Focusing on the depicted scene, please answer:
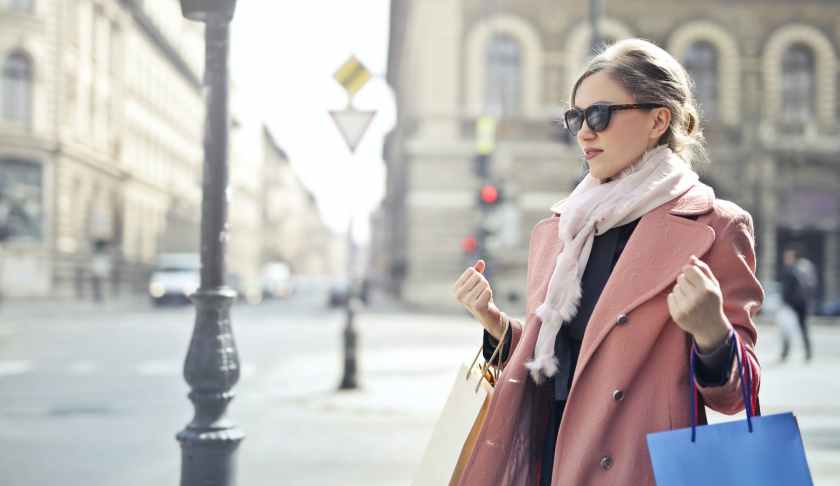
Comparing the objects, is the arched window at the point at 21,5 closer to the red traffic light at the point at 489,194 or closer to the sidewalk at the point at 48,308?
the sidewalk at the point at 48,308

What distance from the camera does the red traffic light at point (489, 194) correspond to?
58.2ft

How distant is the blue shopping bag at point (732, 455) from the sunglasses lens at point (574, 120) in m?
0.82

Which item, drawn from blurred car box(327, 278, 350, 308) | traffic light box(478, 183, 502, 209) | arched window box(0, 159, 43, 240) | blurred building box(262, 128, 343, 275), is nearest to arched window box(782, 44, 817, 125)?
blurred car box(327, 278, 350, 308)

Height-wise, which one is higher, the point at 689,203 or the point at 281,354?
the point at 689,203

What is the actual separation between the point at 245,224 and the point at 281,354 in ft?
229

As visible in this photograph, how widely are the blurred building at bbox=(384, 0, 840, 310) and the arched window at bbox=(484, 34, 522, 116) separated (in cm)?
5

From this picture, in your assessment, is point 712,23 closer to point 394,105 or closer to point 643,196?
point 643,196

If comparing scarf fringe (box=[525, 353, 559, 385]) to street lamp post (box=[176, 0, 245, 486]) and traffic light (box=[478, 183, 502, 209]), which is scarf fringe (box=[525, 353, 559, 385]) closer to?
street lamp post (box=[176, 0, 245, 486])

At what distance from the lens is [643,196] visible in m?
2.34

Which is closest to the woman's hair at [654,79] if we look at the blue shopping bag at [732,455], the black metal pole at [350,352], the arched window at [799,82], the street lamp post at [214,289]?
the blue shopping bag at [732,455]

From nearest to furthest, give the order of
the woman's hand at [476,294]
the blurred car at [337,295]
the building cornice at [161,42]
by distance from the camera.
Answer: the woman's hand at [476,294], the blurred car at [337,295], the building cornice at [161,42]

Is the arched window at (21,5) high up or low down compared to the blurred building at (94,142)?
up

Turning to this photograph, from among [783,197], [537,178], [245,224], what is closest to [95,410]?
[537,178]

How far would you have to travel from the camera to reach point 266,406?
10102mm
